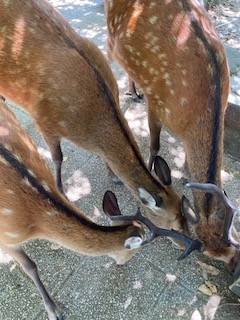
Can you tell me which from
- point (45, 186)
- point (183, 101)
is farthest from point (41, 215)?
point (183, 101)

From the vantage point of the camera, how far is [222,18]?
20.6ft

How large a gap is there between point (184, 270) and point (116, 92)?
1.59 metres

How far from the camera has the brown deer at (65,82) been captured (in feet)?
10.6

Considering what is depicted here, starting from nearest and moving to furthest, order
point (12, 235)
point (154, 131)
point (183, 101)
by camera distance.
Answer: point (12, 235), point (183, 101), point (154, 131)

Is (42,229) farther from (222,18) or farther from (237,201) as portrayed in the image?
(222,18)

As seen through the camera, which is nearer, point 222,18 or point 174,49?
point 174,49

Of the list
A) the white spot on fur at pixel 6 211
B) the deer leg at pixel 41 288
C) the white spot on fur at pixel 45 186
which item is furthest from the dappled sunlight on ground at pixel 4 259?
the white spot on fur at pixel 45 186

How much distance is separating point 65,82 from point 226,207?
5.29 feet

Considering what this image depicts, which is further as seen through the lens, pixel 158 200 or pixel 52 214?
pixel 158 200

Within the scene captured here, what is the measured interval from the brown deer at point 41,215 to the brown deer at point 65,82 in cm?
51

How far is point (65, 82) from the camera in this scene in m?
3.30

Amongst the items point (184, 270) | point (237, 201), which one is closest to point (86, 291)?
point (184, 270)

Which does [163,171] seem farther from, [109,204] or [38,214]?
[38,214]

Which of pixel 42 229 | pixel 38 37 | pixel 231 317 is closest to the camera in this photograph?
pixel 42 229
